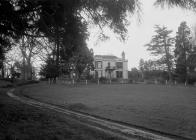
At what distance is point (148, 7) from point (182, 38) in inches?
1801

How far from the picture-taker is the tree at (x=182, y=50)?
157 feet

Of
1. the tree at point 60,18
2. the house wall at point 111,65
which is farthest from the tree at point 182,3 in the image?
the house wall at point 111,65

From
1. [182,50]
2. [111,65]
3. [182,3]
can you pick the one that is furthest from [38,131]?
[111,65]

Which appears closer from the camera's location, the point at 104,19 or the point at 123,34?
the point at 104,19

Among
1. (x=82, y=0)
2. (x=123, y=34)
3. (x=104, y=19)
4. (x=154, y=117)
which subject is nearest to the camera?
(x=82, y=0)

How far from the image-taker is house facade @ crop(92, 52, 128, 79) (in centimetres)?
5900

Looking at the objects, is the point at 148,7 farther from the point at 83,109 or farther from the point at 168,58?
the point at 168,58

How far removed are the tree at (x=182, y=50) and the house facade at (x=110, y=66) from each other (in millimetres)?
15653

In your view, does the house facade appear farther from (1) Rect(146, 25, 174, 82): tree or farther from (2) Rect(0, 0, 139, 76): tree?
(2) Rect(0, 0, 139, 76): tree

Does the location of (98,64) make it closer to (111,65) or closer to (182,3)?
(111,65)

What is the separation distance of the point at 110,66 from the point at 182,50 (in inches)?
760

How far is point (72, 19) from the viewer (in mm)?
8477

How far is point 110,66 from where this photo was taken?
59781mm

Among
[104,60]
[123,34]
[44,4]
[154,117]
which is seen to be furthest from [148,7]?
[104,60]
